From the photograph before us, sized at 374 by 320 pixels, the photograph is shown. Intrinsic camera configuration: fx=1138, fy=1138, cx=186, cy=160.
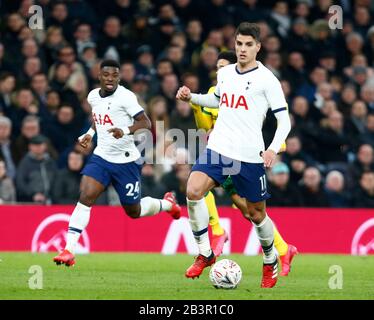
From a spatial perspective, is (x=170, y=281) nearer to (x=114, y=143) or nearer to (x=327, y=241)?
(x=114, y=143)

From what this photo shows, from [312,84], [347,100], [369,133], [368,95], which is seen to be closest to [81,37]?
[312,84]

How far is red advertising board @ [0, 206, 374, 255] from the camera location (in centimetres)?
1633

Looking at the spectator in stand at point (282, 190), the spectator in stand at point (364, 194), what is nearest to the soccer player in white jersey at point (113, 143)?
the spectator in stand at point (282, 190)

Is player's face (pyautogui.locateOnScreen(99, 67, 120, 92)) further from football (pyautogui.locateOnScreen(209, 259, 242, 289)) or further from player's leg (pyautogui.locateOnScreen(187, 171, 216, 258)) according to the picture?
football (pyautogui.locateOnScreen(209, 259, 242, 289))

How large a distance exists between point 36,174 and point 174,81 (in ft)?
10.0

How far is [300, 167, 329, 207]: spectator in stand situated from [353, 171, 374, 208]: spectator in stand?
56 cm

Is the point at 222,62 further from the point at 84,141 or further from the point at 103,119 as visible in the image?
the point at 84,141

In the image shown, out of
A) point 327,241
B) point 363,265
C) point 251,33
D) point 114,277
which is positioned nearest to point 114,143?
point 114,277

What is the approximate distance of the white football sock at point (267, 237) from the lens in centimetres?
1112

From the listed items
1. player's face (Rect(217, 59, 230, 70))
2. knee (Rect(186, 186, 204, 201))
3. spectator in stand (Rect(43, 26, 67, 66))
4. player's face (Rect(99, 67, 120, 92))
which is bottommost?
knee (Rect(186, 186, 204, 201))

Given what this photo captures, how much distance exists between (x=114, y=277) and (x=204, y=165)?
196cm

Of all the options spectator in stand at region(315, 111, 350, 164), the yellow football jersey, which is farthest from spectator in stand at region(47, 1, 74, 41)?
the yellow football jersey

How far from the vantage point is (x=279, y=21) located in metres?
21.0

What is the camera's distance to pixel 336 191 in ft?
59.7
